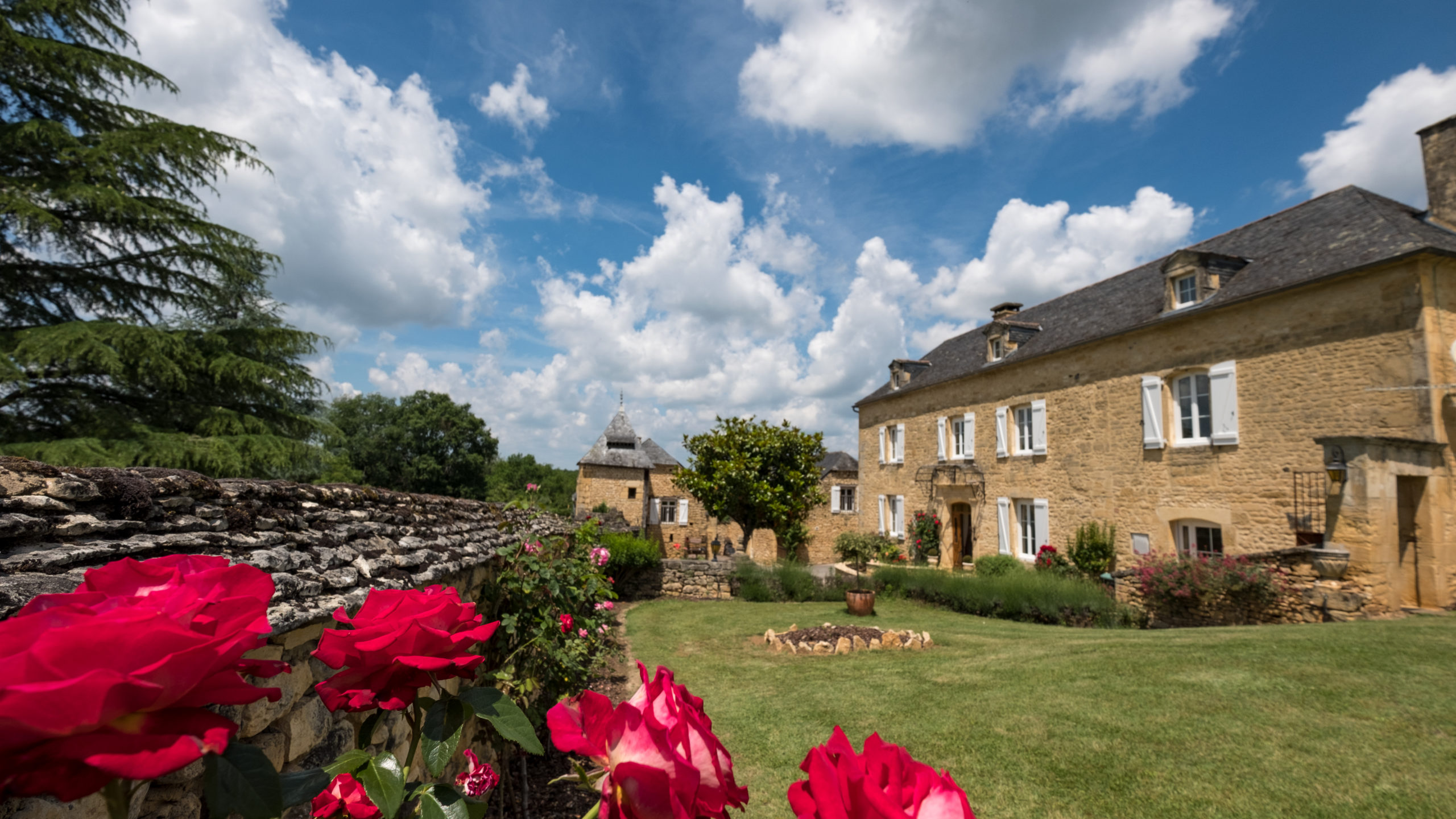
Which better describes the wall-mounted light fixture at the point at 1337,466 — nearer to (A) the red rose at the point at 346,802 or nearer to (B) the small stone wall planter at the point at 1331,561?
(B) the small stone wall planter at the point at 1331,561

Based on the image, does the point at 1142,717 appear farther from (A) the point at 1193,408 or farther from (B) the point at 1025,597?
(A) the point at 1193,408

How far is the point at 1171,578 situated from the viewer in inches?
410

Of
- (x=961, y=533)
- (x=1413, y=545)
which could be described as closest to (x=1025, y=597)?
(x=1413, y=545)

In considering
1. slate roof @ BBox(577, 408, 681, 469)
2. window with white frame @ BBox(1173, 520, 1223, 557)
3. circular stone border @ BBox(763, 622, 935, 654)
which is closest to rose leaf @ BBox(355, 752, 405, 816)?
circular stone border @ BBox(763, 622, 935, 654)

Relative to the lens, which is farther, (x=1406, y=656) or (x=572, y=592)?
(x=1406, y=656)

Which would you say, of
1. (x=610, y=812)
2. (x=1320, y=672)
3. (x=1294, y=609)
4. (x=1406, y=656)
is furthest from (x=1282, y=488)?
(x=610, y=812)

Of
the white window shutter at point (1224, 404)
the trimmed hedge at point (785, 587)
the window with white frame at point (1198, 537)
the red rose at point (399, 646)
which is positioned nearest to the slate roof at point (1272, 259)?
the white window shutter at point (1224, 404)

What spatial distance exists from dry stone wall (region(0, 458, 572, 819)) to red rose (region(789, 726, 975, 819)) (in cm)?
128

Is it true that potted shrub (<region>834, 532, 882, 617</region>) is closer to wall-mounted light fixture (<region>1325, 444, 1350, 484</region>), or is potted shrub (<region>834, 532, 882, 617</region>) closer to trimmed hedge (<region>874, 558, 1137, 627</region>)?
trimmed hedge (<region>874, 558, 1137, 627</region>)

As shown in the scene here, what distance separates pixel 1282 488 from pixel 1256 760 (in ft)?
26.8

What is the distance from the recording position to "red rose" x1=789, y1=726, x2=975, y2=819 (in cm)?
67

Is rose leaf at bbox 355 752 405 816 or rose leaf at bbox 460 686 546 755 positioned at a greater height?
rose leaf at bbox 460 686 546 755

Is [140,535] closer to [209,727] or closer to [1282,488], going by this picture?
[209,727]

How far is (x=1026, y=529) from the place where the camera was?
16.0 meters
